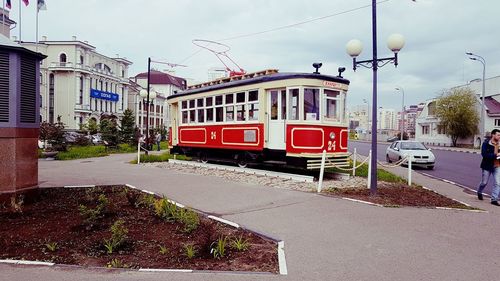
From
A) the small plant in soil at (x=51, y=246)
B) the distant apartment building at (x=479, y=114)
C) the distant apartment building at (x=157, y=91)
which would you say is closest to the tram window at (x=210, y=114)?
the small plant in soil at (x=51, y=246)

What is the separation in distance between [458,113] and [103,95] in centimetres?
5627

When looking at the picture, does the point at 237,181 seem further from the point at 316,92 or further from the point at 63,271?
the point at 63,271

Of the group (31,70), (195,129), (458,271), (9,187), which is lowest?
(458,271)

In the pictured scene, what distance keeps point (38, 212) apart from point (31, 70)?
3.07m

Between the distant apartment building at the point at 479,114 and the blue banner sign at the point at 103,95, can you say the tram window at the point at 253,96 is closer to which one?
the distant apartment building at the point at 479,114

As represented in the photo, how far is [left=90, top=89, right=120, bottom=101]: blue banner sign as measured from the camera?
6494 cm

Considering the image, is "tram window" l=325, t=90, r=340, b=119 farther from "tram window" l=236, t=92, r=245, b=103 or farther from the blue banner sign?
the blue banner sign

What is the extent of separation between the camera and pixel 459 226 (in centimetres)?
670

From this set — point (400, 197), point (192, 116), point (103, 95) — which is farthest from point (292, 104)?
point (103, 95)

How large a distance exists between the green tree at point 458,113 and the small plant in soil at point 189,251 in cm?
5088

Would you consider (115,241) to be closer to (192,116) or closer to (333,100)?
(333,100)

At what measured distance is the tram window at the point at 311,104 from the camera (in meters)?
11.9

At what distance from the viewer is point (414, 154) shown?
65.1 ft

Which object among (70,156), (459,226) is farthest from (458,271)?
(70,156)
